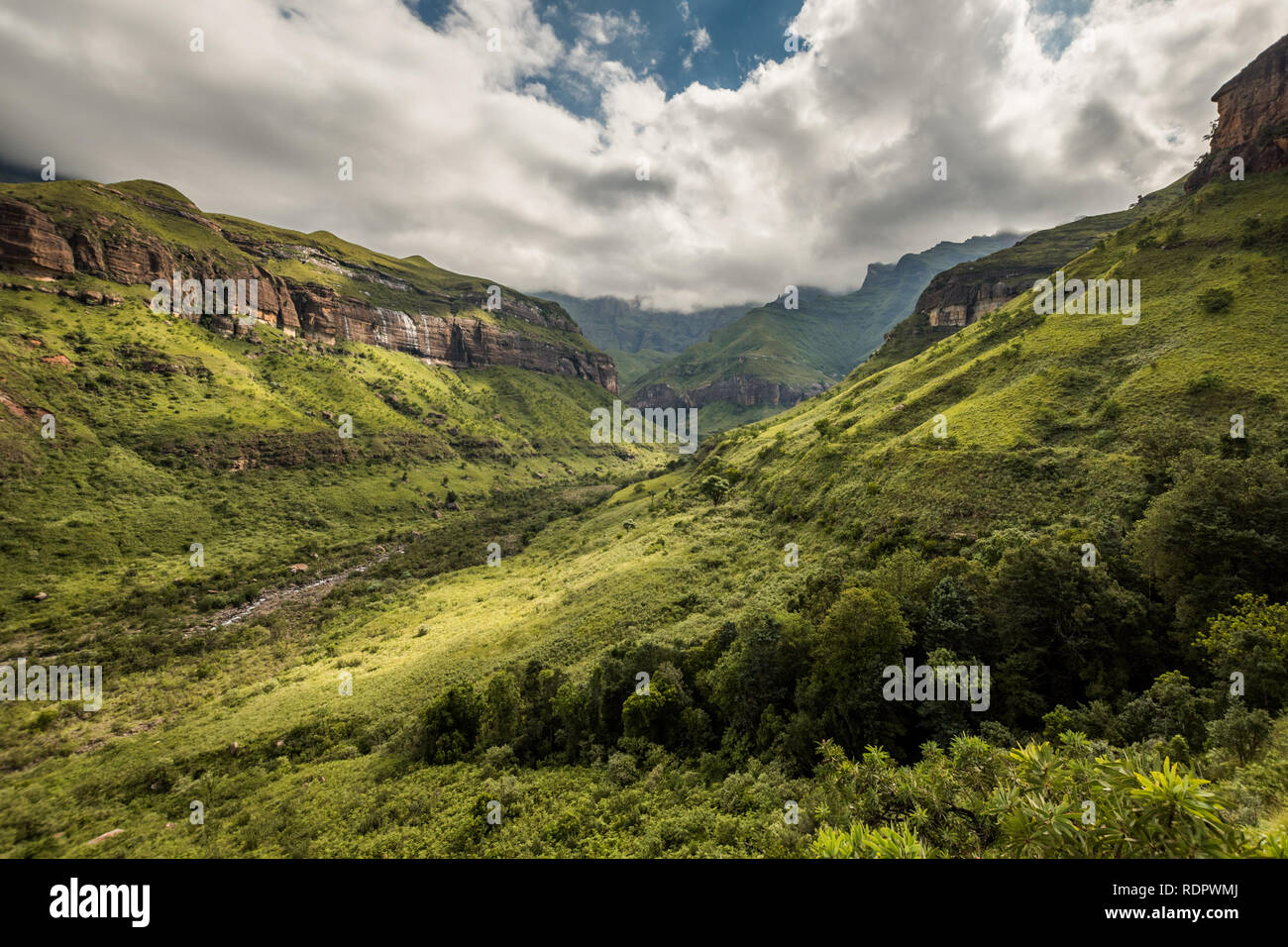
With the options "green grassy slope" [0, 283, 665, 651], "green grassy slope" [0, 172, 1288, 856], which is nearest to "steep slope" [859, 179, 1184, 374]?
"green grassy slope" [0, 172, 1288, 856]

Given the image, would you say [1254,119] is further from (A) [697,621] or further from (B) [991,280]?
(A) [697,621]

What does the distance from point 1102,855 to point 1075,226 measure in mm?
174561

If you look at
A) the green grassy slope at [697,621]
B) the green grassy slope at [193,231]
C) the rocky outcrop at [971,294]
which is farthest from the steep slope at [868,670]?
the green grassy slope at [193,231]

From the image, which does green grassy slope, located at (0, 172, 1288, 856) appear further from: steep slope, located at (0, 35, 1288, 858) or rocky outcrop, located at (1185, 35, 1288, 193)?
rocky outcrop, located at (1185, 35, 1288, 193)

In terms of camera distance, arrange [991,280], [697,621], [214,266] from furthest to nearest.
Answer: [214,266] → [991,280] → [697,621]

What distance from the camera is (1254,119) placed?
182 feet

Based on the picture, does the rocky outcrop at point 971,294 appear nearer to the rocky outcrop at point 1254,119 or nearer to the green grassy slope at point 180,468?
the rocky outcrop at point 1254,119

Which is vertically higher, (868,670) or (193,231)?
(193,231)

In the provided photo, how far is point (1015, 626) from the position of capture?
19.9 metres

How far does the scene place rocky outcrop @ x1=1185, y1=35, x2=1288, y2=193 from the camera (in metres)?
51.2

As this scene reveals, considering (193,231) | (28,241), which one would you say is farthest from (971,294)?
(193,231)

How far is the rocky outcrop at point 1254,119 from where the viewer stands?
5125 centimetres

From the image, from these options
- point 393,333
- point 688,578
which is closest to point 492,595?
point 688,578
